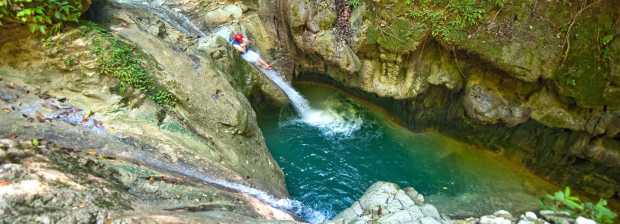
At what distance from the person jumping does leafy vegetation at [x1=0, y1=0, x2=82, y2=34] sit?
133 inches

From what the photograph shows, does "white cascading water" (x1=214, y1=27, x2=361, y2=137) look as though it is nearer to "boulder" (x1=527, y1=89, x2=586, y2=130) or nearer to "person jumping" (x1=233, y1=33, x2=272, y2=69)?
"person jumping" (x1=233, y1=33, x2=272, y2=69)

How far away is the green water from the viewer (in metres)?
6.98

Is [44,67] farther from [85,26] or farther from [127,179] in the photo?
[127,179]

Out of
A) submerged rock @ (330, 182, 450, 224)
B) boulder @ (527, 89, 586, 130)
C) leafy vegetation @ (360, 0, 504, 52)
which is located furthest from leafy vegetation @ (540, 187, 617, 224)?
leafy vegetation @ (360, 0, 504, 52)

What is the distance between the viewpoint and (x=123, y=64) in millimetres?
4793

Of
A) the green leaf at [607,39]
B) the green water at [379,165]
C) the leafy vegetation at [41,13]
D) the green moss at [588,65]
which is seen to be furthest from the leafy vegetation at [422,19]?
the leafy vegetation at [41,13]

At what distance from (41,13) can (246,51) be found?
4.17 meters

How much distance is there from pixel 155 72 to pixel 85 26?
1.00m

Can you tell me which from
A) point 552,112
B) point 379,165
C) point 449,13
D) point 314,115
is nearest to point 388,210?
point 379,165

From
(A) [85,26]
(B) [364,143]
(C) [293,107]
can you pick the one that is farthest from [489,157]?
(A) [85,26]

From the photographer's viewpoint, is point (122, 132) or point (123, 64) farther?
point (123, 64)

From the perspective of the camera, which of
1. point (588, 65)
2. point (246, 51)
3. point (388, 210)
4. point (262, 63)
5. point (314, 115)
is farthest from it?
point (314, 115)

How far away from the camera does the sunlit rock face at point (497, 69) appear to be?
6.50 meters

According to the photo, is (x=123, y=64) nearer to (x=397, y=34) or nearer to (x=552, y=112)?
(x=397, y=34)
